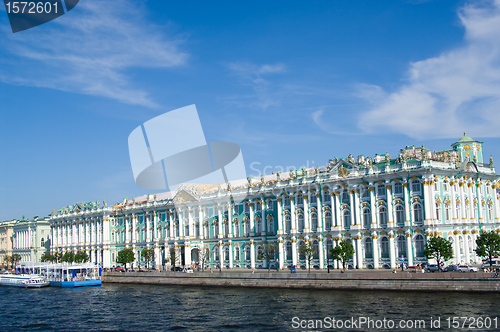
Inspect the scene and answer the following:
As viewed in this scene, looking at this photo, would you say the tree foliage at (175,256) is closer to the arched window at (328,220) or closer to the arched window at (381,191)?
the arched window at (328,220)

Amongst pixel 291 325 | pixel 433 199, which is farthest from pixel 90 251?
pixel 291 325

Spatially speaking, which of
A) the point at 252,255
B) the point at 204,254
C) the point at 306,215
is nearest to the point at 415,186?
the point at 306,215

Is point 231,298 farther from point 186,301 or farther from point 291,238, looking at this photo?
point 291,238

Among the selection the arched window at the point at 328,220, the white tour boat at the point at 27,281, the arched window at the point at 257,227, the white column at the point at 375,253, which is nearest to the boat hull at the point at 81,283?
the white tour boat at the point at 27,281

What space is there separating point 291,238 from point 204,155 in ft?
55.6

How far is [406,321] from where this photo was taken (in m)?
34.8

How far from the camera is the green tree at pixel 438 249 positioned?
175 ft

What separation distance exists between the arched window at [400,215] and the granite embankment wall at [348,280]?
1054cm

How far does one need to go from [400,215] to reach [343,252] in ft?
26.3

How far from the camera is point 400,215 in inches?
2420

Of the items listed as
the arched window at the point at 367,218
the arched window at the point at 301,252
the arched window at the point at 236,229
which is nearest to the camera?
the arched window at the point at 367,218

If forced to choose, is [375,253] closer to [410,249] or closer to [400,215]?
Result: [410,249]

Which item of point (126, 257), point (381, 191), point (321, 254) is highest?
point (381, 191)

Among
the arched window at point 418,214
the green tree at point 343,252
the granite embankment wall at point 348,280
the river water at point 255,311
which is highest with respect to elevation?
the arched window at point 418,214
